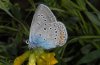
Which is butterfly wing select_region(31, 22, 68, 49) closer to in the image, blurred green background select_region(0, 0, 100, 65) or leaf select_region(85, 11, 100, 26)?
blurred green background select_region(0, 0, 100, 65)

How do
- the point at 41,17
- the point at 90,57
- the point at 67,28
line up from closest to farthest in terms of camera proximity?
the point at 41,17 → the point at 90,57 → the point at 67,28

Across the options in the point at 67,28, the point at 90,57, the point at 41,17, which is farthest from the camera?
the point at 67,28

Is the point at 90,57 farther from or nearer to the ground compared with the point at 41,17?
nearer to the ground

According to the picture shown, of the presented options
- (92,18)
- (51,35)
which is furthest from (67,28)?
(51,35)

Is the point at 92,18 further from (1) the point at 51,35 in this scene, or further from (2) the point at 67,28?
(1) the point at 51,35

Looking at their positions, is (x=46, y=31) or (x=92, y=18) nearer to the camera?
(x=46, y=31)

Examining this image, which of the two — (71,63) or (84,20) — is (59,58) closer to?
(71,63)

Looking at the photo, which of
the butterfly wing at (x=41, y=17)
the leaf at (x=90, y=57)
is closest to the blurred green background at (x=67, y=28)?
the leaf at (x=90, y=57)

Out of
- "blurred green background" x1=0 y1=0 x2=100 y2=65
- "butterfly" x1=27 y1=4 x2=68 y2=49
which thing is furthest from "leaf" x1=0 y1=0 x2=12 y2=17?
"butterfly" x1=27 y1=4 x2=68 y2=49
